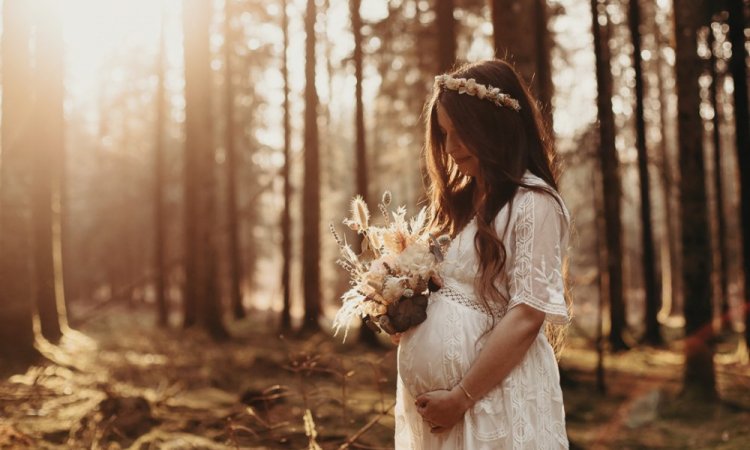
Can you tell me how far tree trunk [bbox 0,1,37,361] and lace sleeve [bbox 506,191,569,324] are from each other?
997 cm

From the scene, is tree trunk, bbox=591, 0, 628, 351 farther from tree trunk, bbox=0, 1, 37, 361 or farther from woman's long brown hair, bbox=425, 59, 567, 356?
tree trunk, bbox=0, 1, 37, 361

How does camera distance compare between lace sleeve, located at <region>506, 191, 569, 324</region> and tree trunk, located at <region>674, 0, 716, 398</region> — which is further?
tree trunk, located at <region>674, 0, 716, 398</region>

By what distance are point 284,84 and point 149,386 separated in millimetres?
13479

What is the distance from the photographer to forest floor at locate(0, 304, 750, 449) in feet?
22.5

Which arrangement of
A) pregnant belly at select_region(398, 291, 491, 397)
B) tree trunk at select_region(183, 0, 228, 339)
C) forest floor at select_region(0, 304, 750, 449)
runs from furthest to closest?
tree trunk at select_region(183, 0, 228, 339), forest floor at select_region(0, 304, 750, 449), pregnant belly at select_region(398, 291, 491, 397)

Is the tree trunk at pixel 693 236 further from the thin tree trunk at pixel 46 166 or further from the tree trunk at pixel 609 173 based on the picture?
the thin tree trunk at pixel 46 166

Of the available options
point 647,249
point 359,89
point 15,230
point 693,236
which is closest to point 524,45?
point 693,236

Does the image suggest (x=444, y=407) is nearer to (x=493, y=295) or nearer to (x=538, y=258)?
(x=493, y=295)

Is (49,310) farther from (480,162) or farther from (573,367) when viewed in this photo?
(480,162)

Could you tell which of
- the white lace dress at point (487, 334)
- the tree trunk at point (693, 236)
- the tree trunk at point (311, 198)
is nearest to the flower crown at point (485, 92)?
the white lace dress at point (487, 334)

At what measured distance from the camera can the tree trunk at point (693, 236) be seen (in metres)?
10.3

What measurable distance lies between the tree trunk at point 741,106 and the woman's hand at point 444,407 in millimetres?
10795

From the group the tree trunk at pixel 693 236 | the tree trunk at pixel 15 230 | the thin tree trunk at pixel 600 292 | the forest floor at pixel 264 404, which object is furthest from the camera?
the tree trunk at pixel 15 230

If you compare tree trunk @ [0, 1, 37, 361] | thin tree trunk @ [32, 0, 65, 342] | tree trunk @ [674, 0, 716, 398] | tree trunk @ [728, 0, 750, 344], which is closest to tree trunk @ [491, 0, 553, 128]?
tree trunk @ [674, 0, 716, 398]
